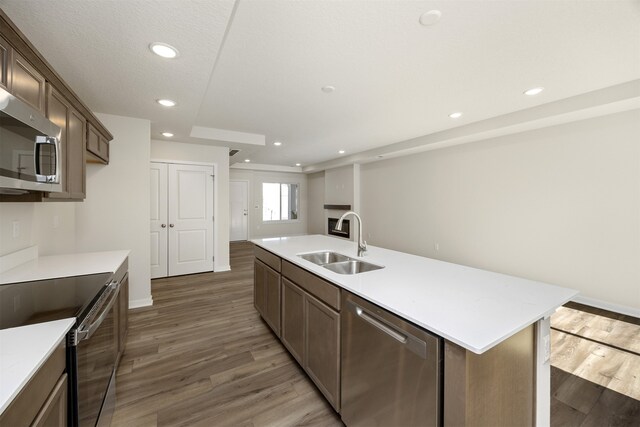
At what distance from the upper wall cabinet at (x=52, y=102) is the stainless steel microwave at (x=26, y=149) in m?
0.14

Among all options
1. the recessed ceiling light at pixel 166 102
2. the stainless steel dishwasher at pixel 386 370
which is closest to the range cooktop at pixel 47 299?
the stainless steel dishwasher at pixel 386 370

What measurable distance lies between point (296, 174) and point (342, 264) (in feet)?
25.1

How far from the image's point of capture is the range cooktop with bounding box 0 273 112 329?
110 cm

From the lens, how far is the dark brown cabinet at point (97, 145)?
2.33 m

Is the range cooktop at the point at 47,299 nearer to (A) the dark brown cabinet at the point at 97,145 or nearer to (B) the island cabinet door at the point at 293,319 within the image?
(B) the island cabinet door at the point at 293,319

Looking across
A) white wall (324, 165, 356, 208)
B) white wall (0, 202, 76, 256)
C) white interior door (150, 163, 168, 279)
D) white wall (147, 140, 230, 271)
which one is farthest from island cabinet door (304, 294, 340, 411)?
white wall (324, 165, 356, 208)

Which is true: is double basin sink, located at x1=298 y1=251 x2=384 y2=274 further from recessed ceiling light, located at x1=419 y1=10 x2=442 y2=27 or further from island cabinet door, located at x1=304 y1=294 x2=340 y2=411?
recessed ceiling light, located at x1=419 y1=10 x2=442 y2=27

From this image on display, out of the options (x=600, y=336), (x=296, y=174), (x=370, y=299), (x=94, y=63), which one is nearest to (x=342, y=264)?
(x=370, y=299)

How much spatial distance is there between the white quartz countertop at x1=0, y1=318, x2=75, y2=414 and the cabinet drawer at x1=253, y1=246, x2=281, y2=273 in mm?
1463

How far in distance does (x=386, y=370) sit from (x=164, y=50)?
2.43 meters

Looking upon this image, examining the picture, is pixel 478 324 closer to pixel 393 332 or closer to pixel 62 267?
pixel 393 332

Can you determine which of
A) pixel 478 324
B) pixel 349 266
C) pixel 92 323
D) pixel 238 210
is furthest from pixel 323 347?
pixel 238 210

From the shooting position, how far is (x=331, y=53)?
2045 mm

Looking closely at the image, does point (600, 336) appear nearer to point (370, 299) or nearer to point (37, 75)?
point (370, 299)
